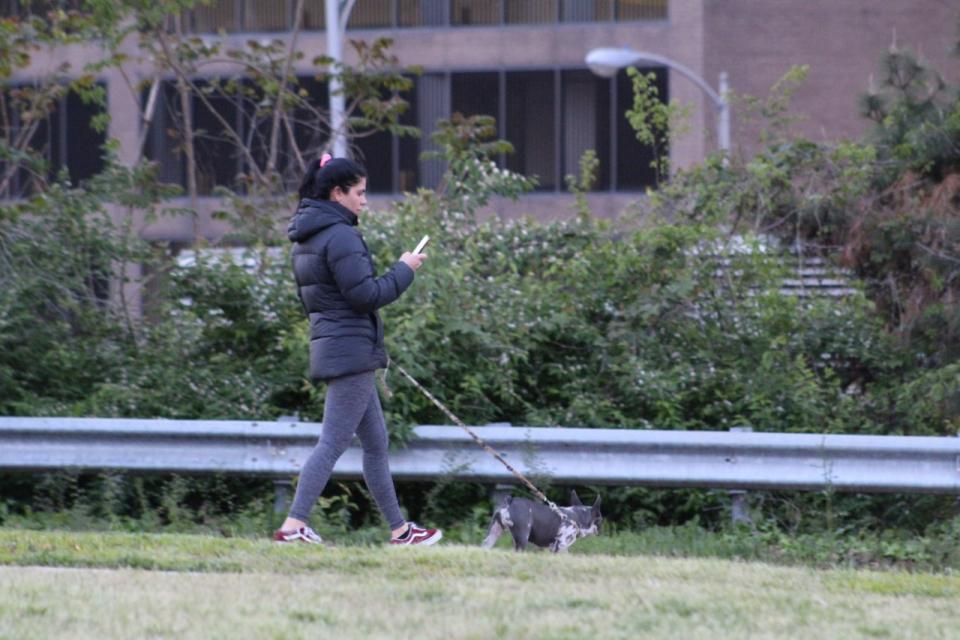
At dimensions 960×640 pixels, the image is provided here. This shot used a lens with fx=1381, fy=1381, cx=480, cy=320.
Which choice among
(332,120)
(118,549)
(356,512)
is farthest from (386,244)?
(332,120)

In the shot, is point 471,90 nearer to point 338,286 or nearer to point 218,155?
point 218,155

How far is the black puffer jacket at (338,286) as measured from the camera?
256 inches

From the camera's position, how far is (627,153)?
27.3 m

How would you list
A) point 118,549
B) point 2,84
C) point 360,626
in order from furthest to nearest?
1. point 2,84
2. point 118,549
3. point 360,626

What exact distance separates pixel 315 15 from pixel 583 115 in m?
5.76

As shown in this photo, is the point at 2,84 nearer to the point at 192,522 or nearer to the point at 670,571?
the point at 192,522

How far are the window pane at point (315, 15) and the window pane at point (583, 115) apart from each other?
16.4ft

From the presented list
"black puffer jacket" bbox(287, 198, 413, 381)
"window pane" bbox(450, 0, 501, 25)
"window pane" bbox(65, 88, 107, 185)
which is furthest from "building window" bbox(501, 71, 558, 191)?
"black puffer jacket" bbox(287, 198, 413, 381)

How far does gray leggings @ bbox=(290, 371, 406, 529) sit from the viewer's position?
6.71 m

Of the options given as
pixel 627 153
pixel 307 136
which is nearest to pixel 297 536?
pixel 307 136

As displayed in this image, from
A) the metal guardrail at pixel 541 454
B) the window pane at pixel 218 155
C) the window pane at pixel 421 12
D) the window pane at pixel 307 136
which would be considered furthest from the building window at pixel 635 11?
the metal guardrail at pixel 541 454

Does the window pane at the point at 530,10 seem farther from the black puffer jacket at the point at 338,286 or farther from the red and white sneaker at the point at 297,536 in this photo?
the red and white sneaker at the point at 297,536

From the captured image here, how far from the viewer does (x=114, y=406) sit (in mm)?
9320

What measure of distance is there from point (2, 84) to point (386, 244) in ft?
14.6
